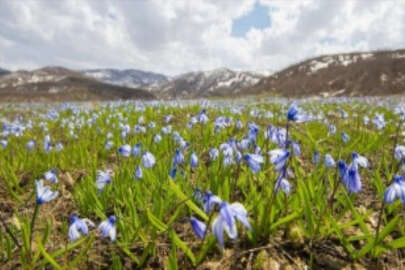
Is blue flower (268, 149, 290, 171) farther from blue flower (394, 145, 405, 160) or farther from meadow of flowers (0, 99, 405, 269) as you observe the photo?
blue flower (394, 145, 405, 160)

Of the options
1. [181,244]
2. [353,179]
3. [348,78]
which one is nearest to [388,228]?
[353,179]

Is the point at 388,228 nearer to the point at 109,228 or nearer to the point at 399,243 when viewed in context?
the point at 399,243

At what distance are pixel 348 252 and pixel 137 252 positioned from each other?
155 cm

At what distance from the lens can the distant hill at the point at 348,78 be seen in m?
62.9

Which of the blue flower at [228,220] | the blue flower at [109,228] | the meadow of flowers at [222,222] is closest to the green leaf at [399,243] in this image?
the meadow of flowers at [222,222]

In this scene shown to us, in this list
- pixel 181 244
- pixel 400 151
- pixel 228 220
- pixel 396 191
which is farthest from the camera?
pixel 400 151

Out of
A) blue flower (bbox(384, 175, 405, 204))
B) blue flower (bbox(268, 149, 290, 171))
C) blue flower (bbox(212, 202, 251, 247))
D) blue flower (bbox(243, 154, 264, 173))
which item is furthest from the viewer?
blue flower (bbox(243, 154, 264, 173))

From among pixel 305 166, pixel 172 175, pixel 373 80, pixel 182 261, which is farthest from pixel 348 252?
pixel 373 80

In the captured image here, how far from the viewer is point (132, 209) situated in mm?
2373

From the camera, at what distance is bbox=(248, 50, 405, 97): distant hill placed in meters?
62.9

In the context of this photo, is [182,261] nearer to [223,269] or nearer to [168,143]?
[223,269]

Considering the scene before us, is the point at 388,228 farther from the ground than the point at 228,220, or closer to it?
closer to it

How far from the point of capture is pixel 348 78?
7331 centimetres

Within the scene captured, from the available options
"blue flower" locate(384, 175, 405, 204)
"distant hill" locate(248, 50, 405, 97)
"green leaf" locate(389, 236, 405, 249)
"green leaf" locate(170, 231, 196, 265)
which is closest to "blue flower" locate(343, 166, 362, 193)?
"blue flower" locate(384, 175, 405, 204)
